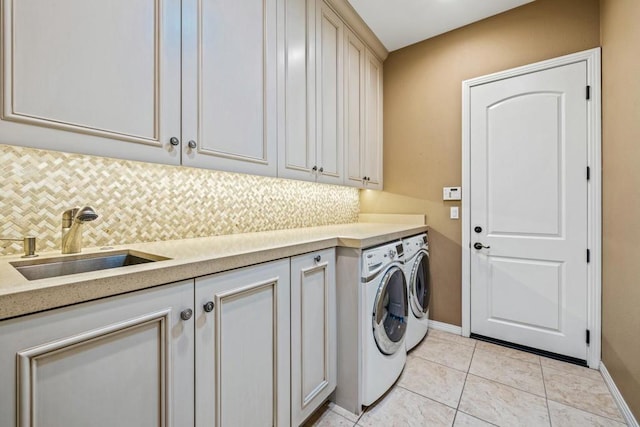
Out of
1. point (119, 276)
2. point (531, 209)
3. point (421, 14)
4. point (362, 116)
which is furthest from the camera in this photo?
point (362, 116)

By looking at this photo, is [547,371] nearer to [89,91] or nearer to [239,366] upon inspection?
[239,366]

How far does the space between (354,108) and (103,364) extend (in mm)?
2223

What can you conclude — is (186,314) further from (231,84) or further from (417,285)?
(417,285)

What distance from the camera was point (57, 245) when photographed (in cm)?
110

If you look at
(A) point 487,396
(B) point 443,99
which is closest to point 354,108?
(B) point 443,99

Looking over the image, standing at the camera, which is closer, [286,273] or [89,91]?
[89,91]

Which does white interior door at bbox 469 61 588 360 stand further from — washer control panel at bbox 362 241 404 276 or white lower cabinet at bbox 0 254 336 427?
white lower cabinet at bbox 0 254 336 427

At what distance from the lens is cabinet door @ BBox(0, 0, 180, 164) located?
0.78 metres

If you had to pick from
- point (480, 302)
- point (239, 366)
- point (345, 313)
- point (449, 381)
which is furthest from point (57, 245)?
point (480, 302)

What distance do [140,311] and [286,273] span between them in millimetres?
582

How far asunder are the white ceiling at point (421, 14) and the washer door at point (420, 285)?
6.36 feet

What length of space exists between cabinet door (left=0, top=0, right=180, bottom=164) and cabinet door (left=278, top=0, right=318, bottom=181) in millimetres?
655

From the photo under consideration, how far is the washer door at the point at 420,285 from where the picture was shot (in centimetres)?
211

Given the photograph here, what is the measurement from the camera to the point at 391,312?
172 centimetres
